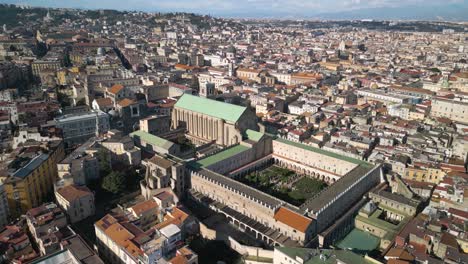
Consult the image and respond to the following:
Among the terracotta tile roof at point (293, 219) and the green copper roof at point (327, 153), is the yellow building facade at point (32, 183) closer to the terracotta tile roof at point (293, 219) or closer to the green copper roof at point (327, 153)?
the terracotta tile roof at point (293, 219)

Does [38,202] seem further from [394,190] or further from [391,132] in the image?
[391,132]

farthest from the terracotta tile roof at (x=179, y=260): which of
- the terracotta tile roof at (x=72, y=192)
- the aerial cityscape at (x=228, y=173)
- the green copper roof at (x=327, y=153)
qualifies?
the green copper roof at (x=327, y=153)

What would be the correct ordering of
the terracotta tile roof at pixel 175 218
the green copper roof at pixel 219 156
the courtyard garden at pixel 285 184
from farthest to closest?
1. the green copper roof at pixel 219 156
2. the courtyard garden at pixel 285 184
3. the terracotta tile roof at pixel 175 218

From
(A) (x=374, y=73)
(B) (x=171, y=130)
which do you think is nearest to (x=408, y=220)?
(B) (x=171, y=130)

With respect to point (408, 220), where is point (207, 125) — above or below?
above

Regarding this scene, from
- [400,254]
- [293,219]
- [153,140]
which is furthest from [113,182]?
[400,254]
